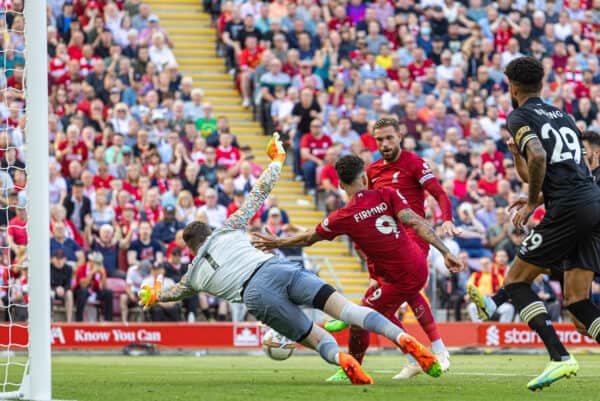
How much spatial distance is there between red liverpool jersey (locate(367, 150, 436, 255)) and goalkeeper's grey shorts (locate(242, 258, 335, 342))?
2.58m

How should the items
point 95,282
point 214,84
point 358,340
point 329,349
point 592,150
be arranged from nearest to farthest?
point 329,349 → point 358,340 → point 592,150 → point 95,282 → point 214,84

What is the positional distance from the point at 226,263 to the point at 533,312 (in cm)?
277

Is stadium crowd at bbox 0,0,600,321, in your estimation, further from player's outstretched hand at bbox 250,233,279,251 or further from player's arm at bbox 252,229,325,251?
player's outstretched hand at bbox 250,233,279,251

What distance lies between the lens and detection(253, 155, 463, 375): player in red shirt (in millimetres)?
11570

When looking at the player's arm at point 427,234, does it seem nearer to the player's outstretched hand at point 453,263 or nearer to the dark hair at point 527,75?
the player's outstretched hand at point 453,263

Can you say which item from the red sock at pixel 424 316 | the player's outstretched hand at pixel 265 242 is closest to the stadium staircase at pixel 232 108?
the red sock at pixel 424 316

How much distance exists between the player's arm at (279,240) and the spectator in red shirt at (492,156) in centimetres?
1575

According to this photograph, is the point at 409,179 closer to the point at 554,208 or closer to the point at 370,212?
the point at 370,212

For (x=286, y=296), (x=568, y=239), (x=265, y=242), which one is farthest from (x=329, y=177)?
(x=568, y=239)

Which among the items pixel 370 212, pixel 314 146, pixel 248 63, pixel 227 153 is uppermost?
pixel 248 63

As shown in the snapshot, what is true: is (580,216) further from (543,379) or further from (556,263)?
(543,379)

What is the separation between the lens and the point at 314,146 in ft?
84.0

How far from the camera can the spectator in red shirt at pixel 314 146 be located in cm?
2548

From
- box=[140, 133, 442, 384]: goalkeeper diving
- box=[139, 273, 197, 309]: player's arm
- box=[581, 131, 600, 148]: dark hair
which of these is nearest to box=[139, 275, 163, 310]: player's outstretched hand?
box=[139, 273, 197, 309]: player's arm
